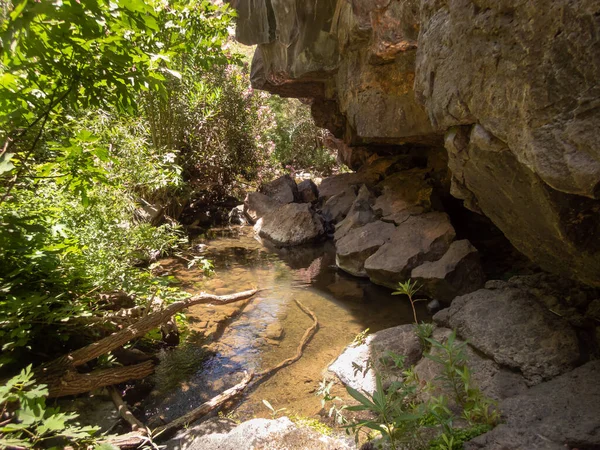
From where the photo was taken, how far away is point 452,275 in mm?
5805

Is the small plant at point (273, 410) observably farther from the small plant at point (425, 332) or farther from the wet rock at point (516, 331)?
the wet rock at point (516, 331)

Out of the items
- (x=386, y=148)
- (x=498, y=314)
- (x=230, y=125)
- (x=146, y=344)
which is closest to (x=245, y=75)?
(x=230, y=125)

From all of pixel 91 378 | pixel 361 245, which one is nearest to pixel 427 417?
pixel 91 378

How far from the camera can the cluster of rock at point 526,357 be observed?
229cm

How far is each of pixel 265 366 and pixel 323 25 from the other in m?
7.25

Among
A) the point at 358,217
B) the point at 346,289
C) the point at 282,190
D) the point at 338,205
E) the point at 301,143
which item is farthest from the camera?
the point at 301,143

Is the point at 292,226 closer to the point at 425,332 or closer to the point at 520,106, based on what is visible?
the point at 425,332

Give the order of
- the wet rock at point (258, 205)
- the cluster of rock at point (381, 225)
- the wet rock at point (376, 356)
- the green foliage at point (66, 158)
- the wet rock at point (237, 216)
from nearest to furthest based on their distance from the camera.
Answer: the green foliage at point (66, 158)
the wet rock at point (376, 356)
the cluster of rock at point (381, 225)
the wet rock at point (258, 205)
the wet rock at point (237, 216)

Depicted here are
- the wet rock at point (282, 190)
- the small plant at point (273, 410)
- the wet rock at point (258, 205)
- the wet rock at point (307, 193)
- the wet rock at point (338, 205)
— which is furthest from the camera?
the wet rock at point (307, 193)

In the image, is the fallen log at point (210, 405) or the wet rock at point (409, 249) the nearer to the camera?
the fallen log at point (210, 405)

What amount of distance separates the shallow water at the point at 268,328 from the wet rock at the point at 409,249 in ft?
1.15

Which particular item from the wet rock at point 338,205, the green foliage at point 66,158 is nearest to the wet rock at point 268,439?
the green foliage at point 66,158

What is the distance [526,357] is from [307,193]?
35.5 ft

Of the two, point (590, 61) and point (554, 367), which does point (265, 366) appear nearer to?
point (554, 367)
